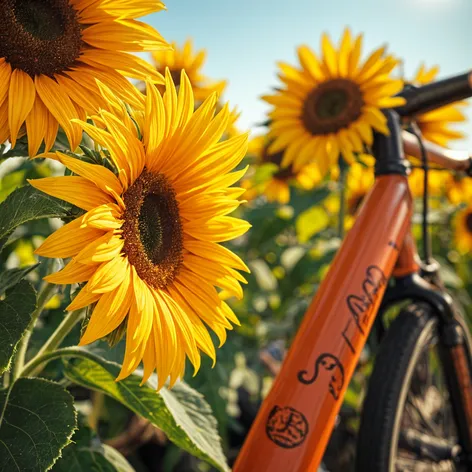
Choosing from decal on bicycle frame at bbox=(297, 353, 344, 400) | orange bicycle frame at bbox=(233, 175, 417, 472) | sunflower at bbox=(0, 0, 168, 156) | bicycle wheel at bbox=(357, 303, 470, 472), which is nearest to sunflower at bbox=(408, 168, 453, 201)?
bicycle wheel at bbox=(357, 303, 470, 472)

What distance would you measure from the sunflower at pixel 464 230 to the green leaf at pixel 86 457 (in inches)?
113

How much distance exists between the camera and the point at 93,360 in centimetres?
98

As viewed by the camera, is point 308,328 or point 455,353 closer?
point 308,328

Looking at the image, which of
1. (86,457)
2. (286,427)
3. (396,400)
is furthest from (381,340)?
(86,457)

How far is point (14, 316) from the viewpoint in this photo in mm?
771

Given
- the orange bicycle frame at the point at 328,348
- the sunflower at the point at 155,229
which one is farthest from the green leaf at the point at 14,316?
the orange bicycle frame at the point at 328,348

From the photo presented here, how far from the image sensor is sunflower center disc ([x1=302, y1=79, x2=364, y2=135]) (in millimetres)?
1650

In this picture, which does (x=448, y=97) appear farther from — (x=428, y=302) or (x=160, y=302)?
(x=160, y=302)

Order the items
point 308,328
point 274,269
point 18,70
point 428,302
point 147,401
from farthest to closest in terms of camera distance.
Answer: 1. point 274,269
2. point 428,302
3. point 308,328
4. point 147,401
5. point 18,70

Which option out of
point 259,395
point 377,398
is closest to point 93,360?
point 377,398

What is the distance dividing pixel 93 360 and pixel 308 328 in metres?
0.43

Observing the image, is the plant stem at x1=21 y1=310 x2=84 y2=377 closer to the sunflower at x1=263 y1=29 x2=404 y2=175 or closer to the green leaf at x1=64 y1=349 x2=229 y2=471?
the green leaf at x1=64 y1=349 x2=229 y2=471

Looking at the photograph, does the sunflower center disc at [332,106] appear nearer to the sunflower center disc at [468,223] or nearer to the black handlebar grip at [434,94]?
the black handlebar grip at [434,94]

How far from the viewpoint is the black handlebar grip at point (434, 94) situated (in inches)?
61.0
